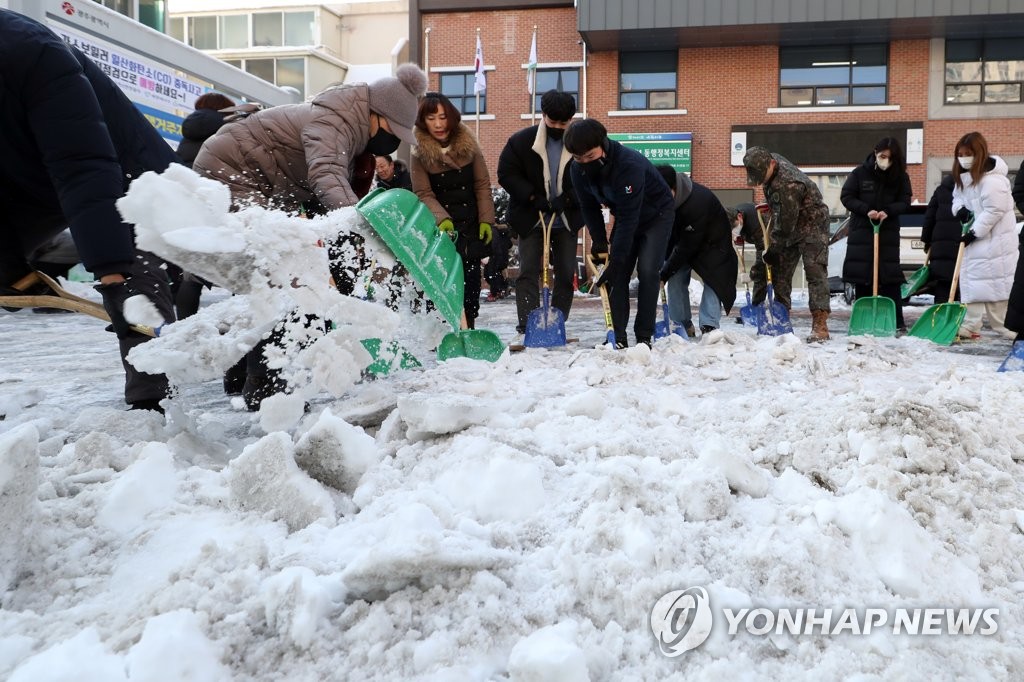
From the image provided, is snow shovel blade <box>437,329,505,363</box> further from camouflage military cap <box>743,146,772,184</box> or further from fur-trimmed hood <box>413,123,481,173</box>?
camouflage military cap <box>743,146,772,184</box>

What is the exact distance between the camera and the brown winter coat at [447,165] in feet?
17.5

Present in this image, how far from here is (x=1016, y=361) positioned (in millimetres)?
4480

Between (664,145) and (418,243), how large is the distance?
18133 mm

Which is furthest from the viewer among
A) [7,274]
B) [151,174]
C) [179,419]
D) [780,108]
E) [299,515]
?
[780,108]

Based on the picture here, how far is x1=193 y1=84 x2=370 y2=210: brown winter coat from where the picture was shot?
11.7 feet

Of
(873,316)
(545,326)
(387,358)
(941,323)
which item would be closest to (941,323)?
(941,323)

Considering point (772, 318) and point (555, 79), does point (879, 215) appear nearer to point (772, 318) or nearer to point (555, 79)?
point (772, 318)

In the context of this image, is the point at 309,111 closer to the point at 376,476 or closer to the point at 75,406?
the point at 75,406

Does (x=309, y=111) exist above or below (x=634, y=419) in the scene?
above

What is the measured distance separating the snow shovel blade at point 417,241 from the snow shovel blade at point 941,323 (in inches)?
174

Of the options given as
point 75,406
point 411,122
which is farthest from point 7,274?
point 411,122

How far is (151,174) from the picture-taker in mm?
2379

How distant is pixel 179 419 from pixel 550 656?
5.85 ft
